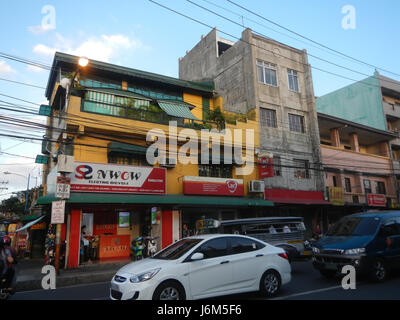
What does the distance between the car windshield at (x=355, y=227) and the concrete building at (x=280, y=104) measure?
1062 cm

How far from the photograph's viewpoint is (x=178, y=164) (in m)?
18.7

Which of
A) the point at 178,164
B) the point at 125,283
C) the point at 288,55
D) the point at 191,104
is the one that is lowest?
the point at 125,283

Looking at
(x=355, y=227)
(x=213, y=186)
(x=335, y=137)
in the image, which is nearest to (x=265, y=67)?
(x=335, y=137)

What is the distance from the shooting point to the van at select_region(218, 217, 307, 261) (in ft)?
37.2

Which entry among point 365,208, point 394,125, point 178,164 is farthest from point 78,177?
point 394,125

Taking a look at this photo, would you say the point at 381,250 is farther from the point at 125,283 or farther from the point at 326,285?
the point at 125,283

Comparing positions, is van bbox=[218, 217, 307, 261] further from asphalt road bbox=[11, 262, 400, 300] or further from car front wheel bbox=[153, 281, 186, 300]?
car front wheel bbox=[153, 281, 186, 300]

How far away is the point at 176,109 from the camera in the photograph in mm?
19328

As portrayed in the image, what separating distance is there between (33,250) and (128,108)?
12.1m

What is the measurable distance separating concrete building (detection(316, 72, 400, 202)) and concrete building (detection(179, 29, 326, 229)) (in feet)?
37.8

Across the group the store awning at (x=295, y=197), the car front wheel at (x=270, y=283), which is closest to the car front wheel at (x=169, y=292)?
the car front wheel at (x=270, y=283)

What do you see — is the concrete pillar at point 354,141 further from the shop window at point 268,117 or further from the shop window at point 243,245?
the shop window at point 243,245

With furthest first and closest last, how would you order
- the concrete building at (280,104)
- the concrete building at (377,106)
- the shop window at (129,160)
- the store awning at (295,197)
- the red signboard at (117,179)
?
the concrete building at (377,106) < the concrete building at (280,104) < the store awning at (295,197) < the shop window at (129,160) < the red signboard at (117,179)

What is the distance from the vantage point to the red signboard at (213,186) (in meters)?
17.9
